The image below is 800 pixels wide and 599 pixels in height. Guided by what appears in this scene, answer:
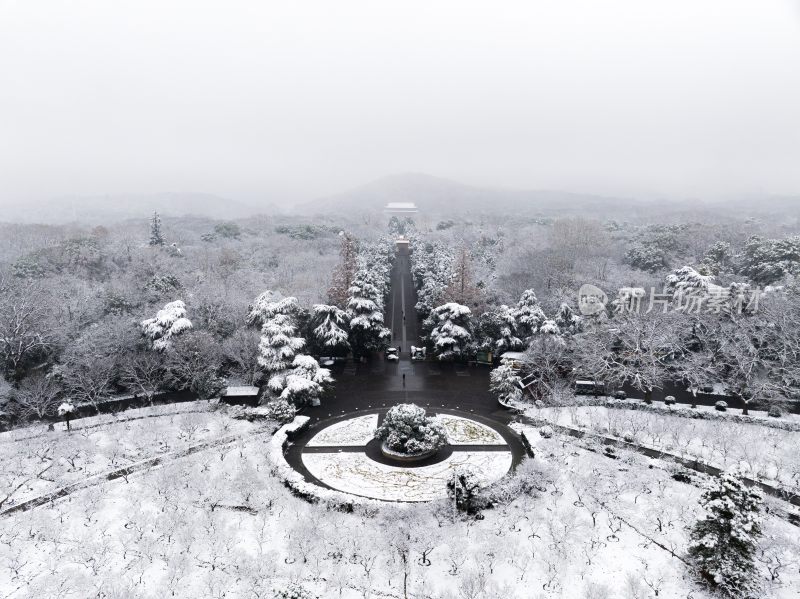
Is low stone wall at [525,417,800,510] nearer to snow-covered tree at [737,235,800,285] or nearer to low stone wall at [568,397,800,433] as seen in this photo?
low stone wall at [568,397,800,433]

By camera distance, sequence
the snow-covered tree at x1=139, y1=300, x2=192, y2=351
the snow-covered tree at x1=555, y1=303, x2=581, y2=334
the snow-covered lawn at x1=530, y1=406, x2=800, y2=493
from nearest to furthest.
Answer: the snow-covered lawn at x1=530, y1=406, x2=800, y2=493 → the snow-covered tree at x1=139, y1=300, x2=192, y2=351 → the snow-covered tree at x1=555, y1=303, x2=581, y2=334

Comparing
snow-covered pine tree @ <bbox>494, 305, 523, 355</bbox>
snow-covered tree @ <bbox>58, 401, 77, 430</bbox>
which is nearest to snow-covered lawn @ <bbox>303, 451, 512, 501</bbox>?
snow-covered tree @ <bbox>58, 401, 77, 430</bbox>

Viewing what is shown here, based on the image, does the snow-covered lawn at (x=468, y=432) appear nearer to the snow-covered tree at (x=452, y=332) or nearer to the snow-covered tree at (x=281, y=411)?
the snow-covered tree at (x=281, y=411)

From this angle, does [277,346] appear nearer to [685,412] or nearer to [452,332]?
[452,332]

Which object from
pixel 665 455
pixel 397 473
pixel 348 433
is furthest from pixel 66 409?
pixel 665 455

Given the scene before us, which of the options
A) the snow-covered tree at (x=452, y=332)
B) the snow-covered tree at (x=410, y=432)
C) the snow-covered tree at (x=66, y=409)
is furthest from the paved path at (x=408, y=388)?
the snow-covered tree at (x=66, y=409)

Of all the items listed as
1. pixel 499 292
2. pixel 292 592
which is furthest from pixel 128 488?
pixel 499 292
